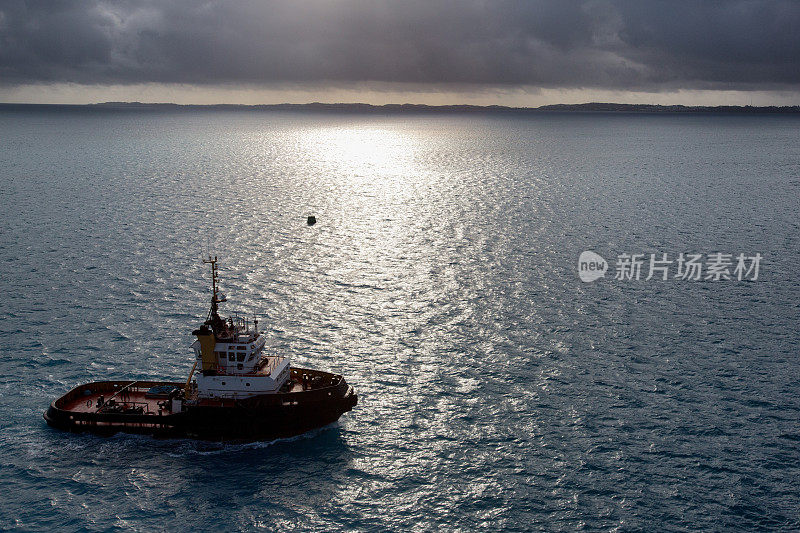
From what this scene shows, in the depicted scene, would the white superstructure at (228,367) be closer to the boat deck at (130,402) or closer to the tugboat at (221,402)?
the tugboat at (221,402)

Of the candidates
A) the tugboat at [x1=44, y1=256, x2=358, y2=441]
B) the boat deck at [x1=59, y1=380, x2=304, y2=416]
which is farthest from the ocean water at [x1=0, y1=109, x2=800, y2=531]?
the boat deck at [x1=59, y1=380, x2=304, y2=416]

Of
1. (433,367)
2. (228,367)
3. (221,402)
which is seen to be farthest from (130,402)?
(433,367)

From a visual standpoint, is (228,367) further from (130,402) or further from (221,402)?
(130,402)

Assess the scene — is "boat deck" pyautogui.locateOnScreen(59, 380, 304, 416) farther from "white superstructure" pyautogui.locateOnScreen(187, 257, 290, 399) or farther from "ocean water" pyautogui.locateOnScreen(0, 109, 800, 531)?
"ocean water" pyautogui.locateOnScreen(0, 109, 800, 531)

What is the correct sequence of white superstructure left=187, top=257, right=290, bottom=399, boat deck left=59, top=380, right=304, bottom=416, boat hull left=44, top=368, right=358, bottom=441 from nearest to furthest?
boat hull left=44, top=368, right=358, bottom=441 < boat deck left=59, top=380, right=304, bottom=416 < white superstructure left=187, top=257, right=290, bottom=399

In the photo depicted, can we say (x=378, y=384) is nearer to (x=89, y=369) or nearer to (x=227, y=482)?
(x=227, y=482)

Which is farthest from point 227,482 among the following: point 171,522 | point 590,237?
point 590,237

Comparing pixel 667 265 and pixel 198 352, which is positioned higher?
pixel 667 265
